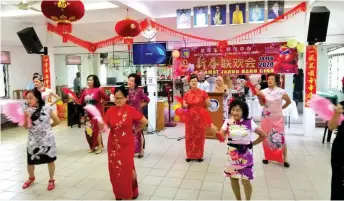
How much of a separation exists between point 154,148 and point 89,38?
5.88m

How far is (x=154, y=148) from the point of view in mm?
5230

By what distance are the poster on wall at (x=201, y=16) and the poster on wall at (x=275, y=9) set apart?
1.29 meters

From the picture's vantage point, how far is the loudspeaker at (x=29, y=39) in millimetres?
6012

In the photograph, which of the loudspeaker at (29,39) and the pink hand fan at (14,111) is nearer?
the pink hand fan at (14,111)

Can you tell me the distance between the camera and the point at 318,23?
16.1 ft

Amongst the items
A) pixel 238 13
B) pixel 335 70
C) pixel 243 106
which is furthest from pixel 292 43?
pixel 335 70

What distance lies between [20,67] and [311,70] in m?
9.16

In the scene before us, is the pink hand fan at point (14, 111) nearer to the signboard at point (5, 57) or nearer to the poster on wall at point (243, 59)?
the poster on wall at point (243, 59)

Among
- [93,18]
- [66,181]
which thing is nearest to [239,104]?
[66,181]

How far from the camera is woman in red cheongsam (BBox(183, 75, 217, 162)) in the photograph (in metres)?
4.20

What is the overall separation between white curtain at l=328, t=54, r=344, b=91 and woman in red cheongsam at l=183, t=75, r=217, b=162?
766 cm

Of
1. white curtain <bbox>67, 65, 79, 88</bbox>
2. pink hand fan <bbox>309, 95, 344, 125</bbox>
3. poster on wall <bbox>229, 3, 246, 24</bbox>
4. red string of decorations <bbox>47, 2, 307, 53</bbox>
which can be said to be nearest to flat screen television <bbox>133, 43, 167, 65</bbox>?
red string of decorations <bbox>47, 2, 307, 53</bbox>

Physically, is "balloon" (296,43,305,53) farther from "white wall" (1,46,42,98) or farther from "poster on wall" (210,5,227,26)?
"white wall" (1,46,42,98)

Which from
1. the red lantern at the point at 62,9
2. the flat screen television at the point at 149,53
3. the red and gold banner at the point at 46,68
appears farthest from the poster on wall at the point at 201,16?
the red and gold banner at the point at 46,68
